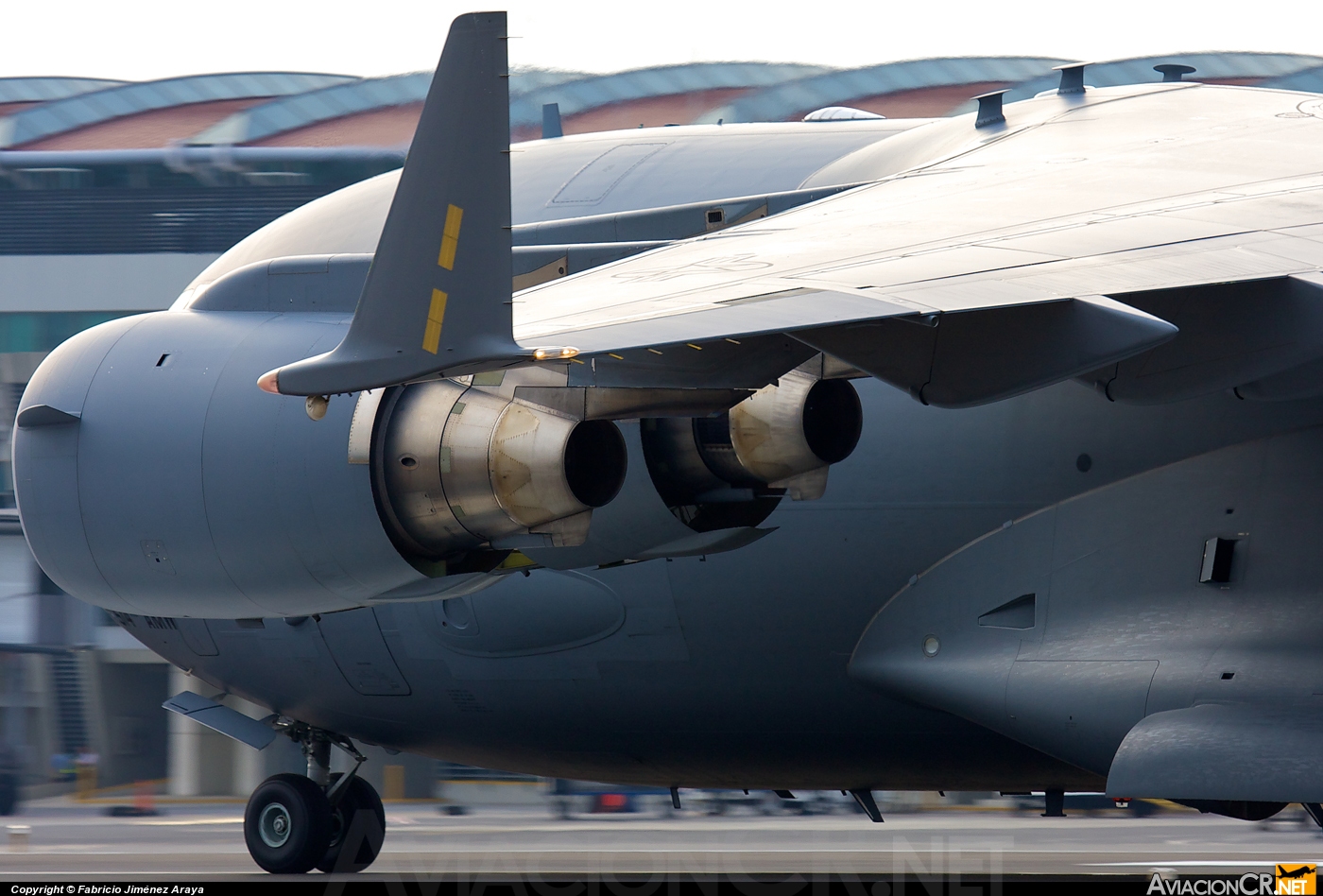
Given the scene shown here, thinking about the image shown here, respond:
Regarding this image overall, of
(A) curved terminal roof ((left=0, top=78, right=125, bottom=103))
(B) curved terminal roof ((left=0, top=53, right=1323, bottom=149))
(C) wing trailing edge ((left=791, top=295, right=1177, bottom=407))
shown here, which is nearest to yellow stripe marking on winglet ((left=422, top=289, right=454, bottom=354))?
(C) wing trailing edge ((left=791, top=295, right=1177, bottom=407))

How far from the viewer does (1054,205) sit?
5.43 metres

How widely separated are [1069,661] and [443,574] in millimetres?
2859

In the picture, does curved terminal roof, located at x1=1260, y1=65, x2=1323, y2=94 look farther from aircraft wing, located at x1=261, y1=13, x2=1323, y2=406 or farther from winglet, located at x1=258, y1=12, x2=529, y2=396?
winglet, located at x1=258, y1=12, x2=529, y2=396

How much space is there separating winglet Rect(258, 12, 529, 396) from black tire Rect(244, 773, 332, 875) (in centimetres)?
652

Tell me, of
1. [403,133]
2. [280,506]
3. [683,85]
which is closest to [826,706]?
[280,506]

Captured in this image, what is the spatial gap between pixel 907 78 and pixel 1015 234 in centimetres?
2950

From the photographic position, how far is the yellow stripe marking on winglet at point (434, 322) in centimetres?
399

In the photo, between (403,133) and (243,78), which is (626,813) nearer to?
(403,133)

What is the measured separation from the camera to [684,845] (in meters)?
16.0

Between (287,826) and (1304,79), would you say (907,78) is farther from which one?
(287,826)

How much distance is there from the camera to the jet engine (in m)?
6.03

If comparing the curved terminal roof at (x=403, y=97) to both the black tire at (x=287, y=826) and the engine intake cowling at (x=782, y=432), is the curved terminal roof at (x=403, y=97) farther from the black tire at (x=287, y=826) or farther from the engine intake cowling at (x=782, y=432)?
the engine intake cowling at (x=782, y=432)

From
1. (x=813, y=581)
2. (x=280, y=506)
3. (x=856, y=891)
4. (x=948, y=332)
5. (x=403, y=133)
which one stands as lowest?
(x=856, y=891)

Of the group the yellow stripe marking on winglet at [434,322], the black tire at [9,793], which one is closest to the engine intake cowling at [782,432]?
the yellow stripe marking on winglet at [434,322]
